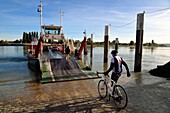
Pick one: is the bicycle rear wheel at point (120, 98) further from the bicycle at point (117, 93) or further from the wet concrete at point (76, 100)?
the wet concrete at point (76, 100)

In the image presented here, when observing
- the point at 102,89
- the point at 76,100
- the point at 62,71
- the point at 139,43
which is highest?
the point at 139,43

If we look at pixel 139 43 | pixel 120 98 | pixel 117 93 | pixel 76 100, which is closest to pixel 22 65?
pixel 139 43

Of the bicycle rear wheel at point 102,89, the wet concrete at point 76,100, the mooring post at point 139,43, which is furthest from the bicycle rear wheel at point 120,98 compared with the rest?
the mooring post at point 139,43

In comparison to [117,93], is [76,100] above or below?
below

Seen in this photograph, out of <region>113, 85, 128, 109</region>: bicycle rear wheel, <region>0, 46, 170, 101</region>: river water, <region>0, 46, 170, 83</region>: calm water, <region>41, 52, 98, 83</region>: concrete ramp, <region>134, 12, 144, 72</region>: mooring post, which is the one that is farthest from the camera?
<region>134, 12, 144, 72</region>: mooring post

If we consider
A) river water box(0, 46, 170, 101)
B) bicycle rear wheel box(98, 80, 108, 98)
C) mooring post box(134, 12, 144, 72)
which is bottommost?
river water box(0, 46, 170, 101)

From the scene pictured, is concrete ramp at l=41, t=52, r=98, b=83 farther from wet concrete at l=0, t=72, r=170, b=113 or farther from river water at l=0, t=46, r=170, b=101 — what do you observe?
wet concrete at l=0, t=72, r=170, b=113

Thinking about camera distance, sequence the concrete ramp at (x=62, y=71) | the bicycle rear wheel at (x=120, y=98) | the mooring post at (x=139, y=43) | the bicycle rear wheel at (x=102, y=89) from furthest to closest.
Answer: the mooring post at (x=139, y=43), the concrete ramp at (x=62, y=71), the bicycle rear wheel at (x=102, y=89), the bicycle rear wheel at (x=120, y=98)

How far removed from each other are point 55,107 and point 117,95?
2.24m

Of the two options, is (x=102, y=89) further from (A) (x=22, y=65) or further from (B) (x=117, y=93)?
(A) (x=22, y=65)

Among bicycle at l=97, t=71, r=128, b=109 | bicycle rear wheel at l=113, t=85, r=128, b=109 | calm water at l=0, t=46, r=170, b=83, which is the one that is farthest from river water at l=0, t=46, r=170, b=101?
bicycle rear wheel at l=113, t=85, r=128, b=109

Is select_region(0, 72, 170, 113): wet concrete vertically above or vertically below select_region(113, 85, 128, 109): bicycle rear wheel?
below

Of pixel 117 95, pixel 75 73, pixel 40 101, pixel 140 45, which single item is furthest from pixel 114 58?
pixel 140 45

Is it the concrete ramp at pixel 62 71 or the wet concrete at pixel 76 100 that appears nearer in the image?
the wet concrete at pixel 76 100
